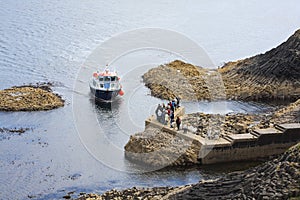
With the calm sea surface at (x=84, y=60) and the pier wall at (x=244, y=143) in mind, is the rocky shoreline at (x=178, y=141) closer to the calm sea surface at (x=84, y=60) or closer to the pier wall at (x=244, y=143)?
the pier wall at (x=244, y=143)

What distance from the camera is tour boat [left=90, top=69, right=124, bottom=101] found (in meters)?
46.2

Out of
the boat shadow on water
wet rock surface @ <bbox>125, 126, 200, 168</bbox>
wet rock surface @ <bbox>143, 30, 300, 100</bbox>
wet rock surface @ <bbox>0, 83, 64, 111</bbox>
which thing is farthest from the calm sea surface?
wet rock surface @ <bbox>143, 30, 300, 100</bbox>

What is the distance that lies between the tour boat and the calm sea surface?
0.92 meters

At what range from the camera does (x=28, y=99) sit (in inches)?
1758

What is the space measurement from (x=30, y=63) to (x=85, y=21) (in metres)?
32.6

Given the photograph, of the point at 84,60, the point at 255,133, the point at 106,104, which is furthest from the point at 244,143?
the point at 84,60

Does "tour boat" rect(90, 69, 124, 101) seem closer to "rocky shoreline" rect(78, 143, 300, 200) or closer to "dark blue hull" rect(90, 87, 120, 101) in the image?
"dark blue hull" rect(90, 87, 120, 101)

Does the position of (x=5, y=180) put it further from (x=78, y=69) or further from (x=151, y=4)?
(x=151, y=4)

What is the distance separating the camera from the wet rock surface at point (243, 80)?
48.0 metres

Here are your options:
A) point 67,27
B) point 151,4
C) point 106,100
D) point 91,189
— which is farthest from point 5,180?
point 151,4

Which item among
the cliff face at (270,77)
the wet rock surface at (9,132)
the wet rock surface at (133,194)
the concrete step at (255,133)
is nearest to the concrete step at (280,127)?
the concrete step at (255,133)

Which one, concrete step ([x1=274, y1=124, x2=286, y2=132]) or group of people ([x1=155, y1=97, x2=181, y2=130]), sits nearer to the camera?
concrete step ([x1=274, y1=124, x2=286, y2=132])

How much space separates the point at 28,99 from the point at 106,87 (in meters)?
6.94

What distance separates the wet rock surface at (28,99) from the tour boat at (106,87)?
322cm
